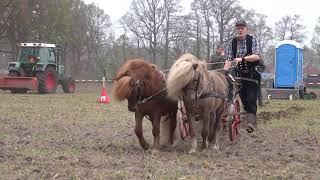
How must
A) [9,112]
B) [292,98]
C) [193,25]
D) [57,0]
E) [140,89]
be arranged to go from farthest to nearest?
1. [193,25]
2. [57,0]
3. [292,98]
4. [9,112]
5. [140,89]

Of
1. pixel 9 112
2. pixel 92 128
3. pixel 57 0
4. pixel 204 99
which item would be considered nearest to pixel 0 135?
pixel 92 128

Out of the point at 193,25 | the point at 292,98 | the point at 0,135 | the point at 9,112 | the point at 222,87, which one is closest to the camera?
the point at 222,87

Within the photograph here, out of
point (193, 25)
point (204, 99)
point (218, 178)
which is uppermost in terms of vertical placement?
point (193, 25)

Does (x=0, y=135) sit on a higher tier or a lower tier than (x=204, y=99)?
lower

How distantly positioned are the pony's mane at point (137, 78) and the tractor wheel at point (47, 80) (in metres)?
19.5

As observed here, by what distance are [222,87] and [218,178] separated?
2629 mm

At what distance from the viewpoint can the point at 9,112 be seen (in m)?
14.4

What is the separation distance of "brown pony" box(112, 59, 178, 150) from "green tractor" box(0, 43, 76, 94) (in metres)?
19.2

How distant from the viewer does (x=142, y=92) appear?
7543 millimetres

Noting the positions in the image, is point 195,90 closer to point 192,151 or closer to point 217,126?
point 192,151

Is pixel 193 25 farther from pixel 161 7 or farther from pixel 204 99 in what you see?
pixel 204 99

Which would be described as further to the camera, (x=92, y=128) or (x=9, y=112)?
(x=9, y=112)

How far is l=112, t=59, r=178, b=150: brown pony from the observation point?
294 inches

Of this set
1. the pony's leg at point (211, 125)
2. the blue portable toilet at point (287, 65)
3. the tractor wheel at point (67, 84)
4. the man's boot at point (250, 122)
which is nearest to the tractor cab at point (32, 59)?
the tractor wheel at point (67, 84)
